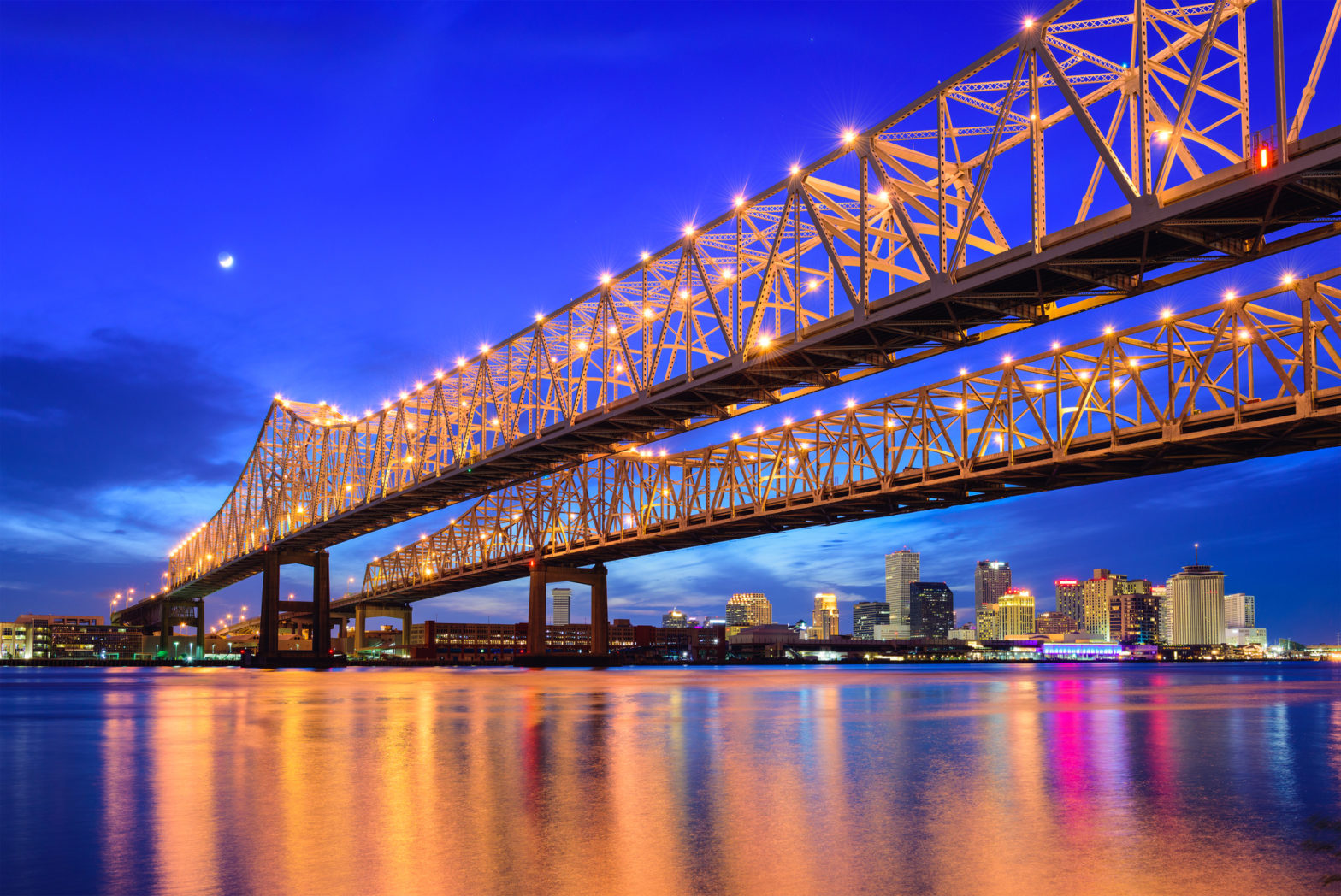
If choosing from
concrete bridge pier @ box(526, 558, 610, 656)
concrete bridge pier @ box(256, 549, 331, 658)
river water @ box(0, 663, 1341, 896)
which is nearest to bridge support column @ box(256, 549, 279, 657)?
concrete bridge pier @ box(256, 549, 331, 658)

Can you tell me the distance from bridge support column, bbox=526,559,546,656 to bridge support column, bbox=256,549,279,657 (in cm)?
2579

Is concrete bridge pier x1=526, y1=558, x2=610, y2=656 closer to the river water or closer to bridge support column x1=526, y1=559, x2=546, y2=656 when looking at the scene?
bridge support column x1=526, y1=559, x2=546, y2=656

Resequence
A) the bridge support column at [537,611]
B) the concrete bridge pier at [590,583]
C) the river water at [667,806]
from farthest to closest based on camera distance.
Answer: the concrete bridge pier at [590,583], the bridge support column at [537,611], the river water at [667,806]

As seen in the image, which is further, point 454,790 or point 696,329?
point 696,329

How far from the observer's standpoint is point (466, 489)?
231 ft

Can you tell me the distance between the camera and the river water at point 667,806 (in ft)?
33.9

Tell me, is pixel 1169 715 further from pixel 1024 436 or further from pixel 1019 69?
pixel 1024 436

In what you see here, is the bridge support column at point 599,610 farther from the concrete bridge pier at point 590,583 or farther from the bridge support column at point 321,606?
the bridge support column at point 321,606

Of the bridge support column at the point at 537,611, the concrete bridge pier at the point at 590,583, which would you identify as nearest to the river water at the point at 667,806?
the bridge support column at the point at 537,611

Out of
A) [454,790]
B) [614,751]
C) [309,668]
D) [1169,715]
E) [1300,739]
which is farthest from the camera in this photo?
[309,668]

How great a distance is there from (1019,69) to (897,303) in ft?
21.3

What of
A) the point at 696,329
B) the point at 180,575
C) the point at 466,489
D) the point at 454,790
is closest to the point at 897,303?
the point at 696,329

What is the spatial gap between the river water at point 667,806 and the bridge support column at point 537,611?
2991 inches

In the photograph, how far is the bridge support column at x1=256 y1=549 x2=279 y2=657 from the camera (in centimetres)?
11025
